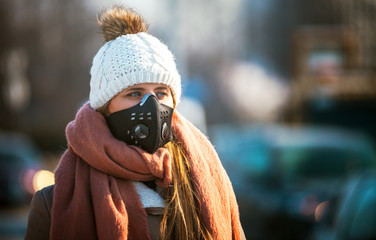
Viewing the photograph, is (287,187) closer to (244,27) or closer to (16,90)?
(16,90)

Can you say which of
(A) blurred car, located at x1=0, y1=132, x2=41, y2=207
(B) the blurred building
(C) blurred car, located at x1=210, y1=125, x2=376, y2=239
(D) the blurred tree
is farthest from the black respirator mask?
(D) the blurred tree

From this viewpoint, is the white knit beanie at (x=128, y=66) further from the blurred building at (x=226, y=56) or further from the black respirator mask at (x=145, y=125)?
the blurred building at (x=226, y=56)

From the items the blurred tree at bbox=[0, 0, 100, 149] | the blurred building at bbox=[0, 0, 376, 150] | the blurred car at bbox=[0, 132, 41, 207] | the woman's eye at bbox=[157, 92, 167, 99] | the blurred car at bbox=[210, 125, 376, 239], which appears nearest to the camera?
the woman's eye at bbox=[157, 92, 167, 99]

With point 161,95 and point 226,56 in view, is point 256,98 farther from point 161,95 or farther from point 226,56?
point 161,95

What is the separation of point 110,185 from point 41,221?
0.36 m

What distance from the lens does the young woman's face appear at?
280 cm

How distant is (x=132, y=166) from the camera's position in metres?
2.64

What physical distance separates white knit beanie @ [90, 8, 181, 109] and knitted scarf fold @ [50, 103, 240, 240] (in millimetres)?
151

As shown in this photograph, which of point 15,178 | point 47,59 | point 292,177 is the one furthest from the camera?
point 47,59

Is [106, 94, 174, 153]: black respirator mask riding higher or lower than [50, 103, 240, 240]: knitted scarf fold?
higher

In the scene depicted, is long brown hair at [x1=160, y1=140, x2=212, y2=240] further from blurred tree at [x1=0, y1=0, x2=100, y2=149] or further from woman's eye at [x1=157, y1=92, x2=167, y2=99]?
blurred tree at [x1=0, y1=0, x2=100, y2=149]

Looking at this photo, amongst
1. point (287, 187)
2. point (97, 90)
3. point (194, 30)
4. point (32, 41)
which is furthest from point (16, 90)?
point (97, 90)

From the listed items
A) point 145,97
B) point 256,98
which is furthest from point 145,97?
point 256,98

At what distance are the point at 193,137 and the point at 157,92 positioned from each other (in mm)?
324
